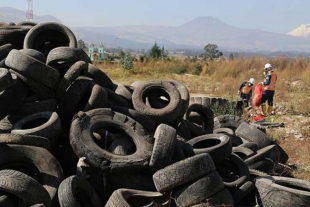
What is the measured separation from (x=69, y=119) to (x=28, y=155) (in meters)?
1.56

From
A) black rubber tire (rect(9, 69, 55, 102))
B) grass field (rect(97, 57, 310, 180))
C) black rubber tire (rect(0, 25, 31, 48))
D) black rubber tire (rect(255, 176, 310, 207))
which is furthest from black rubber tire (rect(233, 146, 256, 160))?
black rubber tire (rect(0, 25, 31, 48))

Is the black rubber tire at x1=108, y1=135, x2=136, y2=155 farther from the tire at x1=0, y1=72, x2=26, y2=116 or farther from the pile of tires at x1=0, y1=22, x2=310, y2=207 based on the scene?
the tire at x1=0, y1=72, x2=26, y2=116

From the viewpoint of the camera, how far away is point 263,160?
7.38 meters

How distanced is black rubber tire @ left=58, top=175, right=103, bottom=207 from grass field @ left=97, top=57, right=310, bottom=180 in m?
4.68

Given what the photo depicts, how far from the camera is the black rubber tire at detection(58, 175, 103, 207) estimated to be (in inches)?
187

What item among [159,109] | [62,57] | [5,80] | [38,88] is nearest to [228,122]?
[159,109]

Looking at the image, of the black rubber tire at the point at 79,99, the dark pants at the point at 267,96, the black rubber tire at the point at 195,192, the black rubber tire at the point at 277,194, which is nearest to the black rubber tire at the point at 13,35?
the black rubber tire at the point at 79,99

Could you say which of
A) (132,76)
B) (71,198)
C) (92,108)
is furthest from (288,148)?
(132,76)

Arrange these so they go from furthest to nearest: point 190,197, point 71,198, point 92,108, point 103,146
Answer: point 92,108 < point 103,146 < point 190,197 < point 71,198

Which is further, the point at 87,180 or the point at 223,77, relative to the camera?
the point at 223,77

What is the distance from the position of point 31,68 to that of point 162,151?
8.60 ft

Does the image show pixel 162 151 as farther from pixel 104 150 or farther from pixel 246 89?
pixel 246 89

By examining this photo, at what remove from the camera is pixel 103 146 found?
6.17m

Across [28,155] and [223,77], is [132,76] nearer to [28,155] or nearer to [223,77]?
[223,77]
